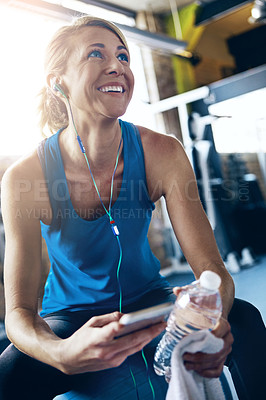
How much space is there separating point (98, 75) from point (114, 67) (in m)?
0.05

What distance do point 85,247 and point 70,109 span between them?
0.46m

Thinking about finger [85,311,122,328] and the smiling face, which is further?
the smiling face

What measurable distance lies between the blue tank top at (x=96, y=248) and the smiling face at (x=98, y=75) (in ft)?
0.57

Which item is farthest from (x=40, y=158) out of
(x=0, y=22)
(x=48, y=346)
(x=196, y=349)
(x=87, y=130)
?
(x=0, y=22)

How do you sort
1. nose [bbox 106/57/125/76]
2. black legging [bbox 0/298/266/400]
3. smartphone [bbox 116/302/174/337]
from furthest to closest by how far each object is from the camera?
nose [bbox 106/57/125/76] < black legging [bbox 0/298/266/400] < smartphone [bbox 116/302/174/337]

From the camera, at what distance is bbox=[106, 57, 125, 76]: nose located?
118 cm

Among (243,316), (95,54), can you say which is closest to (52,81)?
(95,54)

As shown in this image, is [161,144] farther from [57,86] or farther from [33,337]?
[33,337]

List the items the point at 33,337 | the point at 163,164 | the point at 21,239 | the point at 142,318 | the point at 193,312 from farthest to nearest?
the point at 163,164 < the point at 21,239 < the point at 33,337 < the point at 193,312 < the point at 142,318

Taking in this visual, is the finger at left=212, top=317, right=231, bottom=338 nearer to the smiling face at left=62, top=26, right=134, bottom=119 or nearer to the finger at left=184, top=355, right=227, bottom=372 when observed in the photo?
the finger at left=184, top=355, right=227, bottom=372

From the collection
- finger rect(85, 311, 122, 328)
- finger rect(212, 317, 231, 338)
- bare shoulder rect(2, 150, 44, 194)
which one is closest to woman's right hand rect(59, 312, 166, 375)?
finger rect(85, 311, 122, 328)

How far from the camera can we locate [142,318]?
721 mm

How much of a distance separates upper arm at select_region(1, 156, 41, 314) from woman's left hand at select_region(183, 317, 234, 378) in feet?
1.55

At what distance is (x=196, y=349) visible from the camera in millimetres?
771
